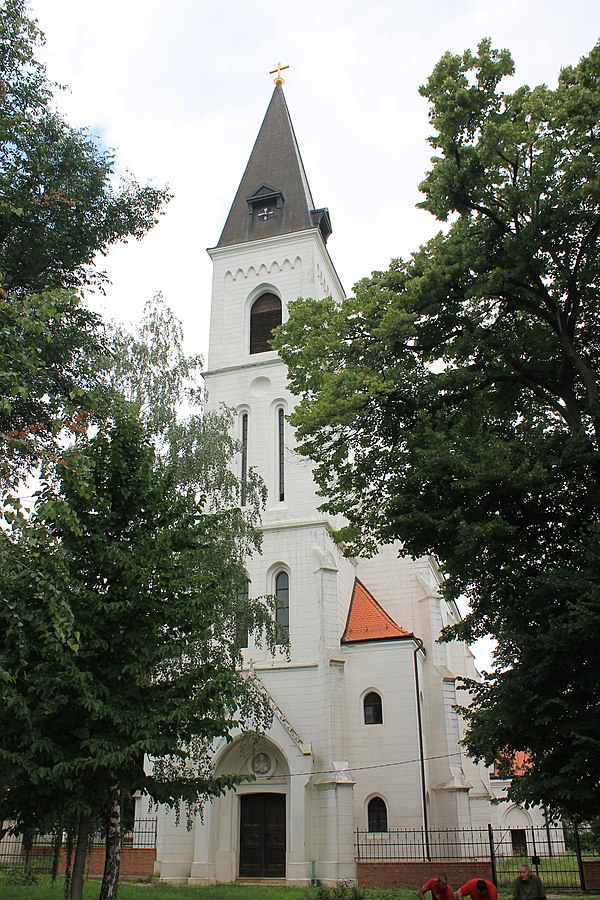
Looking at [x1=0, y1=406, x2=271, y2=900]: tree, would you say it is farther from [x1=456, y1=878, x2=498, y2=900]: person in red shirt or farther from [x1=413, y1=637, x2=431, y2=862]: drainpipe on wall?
[x1=413, y1=637, x2=431, y2=862]: drainpipe on wall

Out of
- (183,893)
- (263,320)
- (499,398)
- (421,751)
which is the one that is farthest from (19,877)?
(263,320)

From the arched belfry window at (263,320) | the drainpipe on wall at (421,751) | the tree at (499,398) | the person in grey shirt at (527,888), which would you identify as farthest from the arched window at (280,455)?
the person in grey shirt at (527,888)

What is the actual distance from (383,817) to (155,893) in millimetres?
8056

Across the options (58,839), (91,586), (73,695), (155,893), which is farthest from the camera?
(155,893)

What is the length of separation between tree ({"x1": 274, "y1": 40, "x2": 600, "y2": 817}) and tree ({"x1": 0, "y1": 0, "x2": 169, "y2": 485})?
3.88m

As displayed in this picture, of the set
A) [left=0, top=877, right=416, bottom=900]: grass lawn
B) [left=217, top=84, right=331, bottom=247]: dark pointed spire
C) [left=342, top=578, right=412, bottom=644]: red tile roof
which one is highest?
[left=217, top=84, right=331, bottom=247]: dark pointed spire

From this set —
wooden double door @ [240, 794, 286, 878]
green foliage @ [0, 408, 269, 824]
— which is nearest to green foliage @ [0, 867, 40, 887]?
wooden double door @ [240, 794, 286, 878]

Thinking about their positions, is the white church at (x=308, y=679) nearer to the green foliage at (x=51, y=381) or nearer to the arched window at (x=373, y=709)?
the arched window at (x=373, y=709)

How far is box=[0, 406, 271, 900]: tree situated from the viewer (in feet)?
31.7

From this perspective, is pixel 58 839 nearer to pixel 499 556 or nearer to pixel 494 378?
pixel 499 556

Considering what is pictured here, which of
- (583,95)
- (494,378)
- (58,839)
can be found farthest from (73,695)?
(583,95)

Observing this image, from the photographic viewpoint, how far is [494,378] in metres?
14.1

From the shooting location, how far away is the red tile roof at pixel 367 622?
24.6 metres

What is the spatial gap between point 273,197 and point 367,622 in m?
17.7
